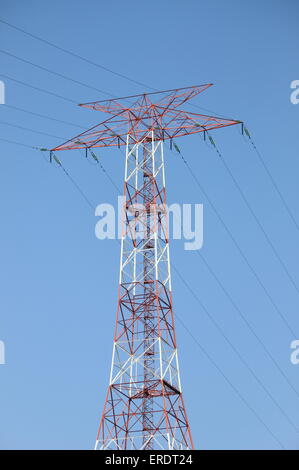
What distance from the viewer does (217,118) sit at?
68.5m

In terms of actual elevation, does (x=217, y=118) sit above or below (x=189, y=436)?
above
